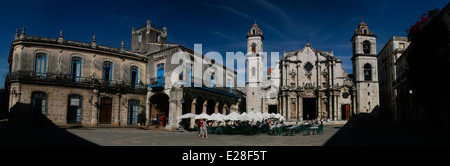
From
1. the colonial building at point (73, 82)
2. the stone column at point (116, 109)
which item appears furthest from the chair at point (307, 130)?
the stone column at point (116, 109)

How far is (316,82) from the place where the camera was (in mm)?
42719

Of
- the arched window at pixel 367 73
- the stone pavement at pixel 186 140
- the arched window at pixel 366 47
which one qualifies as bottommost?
the stone pavement at pixel 186 140

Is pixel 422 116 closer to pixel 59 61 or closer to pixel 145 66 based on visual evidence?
pixel 145 66

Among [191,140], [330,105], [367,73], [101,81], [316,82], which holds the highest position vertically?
[367,73]

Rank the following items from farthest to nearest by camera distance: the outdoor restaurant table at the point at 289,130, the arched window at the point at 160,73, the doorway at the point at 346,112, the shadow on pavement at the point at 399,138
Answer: the doorway at the point at 346,112 → the arched window at the point at 160,73 → the outdoor restaurant table at the point at 289,130 → the shadow on pavement at the point at 399,138

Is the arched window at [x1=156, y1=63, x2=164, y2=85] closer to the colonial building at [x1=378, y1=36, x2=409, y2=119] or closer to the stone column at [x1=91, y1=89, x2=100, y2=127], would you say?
the stone column at [x1=91, y1=89, x2=100, y2=127]

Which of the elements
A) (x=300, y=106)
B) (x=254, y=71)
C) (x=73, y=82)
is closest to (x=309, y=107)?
(x=300, y=106)

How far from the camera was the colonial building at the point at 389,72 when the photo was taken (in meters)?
41.5

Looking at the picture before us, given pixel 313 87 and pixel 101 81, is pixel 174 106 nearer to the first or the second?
pixel 101 81

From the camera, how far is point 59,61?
23828 mm

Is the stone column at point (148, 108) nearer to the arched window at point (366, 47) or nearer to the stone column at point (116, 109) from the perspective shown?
the stone column at point (116, 109)

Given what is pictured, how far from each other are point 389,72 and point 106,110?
4178cm
